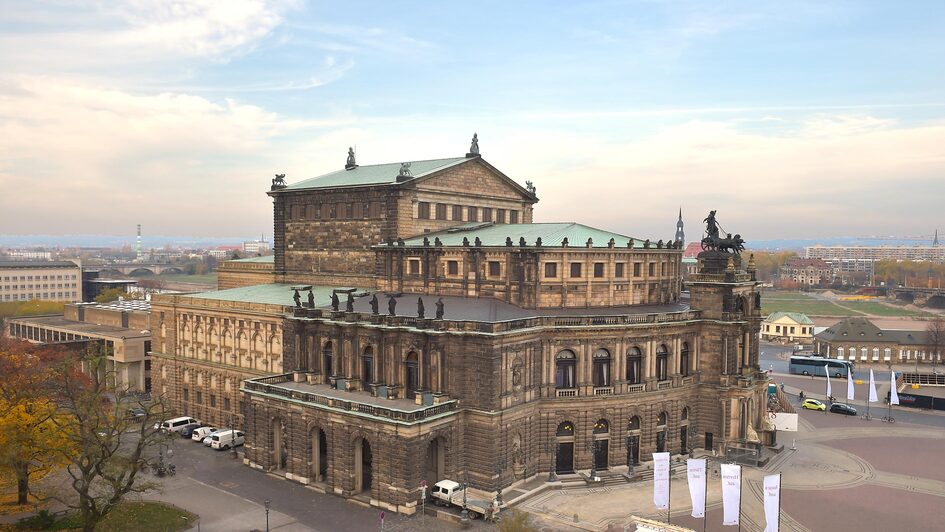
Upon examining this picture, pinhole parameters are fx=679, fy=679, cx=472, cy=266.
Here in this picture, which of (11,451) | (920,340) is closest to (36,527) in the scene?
(11,451)

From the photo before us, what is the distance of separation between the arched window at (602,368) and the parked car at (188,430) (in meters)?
43.0

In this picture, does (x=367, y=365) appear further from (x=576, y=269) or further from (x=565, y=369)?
(x=576, y=269)

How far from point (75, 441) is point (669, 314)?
47.9 meters

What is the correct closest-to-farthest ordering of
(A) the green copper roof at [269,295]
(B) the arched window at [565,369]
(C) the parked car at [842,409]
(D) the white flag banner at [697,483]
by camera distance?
(D) the white flag banner at [697,483], (B) the arched window at [565,369], (A) the green copper roof at [269,295], (C) the parked car at [842,409]

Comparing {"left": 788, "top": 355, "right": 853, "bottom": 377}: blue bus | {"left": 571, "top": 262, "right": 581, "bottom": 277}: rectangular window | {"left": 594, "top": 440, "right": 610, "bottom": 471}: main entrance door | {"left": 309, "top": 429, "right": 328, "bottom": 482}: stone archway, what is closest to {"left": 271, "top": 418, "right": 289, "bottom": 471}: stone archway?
{"left": 309, "top": 429, "right": 328, "bottom": 482}: stone archway

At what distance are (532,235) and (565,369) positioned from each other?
13900mm

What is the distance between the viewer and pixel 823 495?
53656 mm

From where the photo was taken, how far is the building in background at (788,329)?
14875 centimetres

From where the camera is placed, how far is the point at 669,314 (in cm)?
6131

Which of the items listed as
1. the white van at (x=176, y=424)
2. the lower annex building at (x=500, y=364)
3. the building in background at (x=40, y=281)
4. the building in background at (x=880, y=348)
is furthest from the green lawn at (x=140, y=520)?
the building in background at (x=40, y=281)

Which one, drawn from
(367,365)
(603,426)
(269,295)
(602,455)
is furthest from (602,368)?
(269,295)

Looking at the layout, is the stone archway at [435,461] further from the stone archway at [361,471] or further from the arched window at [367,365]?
the arched window at [367,365]

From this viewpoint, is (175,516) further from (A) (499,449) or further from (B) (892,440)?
(B) (892,440)

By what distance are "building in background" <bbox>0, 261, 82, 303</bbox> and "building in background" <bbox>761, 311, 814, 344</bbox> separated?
17666 centimetres
